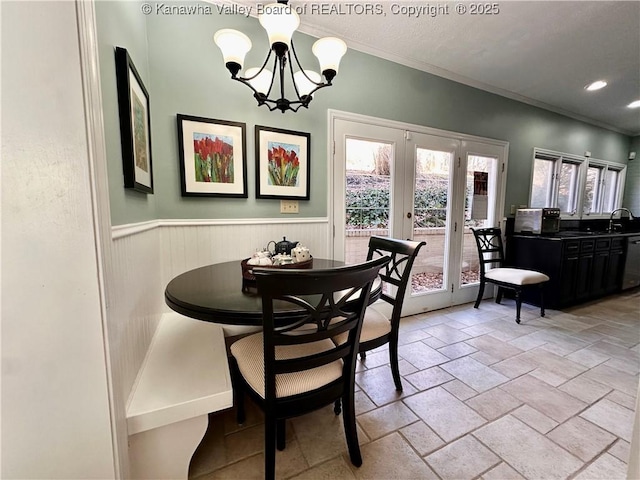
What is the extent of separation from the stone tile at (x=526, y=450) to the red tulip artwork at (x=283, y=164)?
79.8 inches

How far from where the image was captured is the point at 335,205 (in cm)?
242

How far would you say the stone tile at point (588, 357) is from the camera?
2.02m

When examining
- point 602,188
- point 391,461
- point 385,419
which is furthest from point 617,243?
point 391,461

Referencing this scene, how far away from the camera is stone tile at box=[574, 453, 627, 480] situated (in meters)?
1.15

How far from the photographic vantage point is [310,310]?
0.97 meters

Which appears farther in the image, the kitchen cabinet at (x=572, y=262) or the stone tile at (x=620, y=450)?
the kitchen cabinet at (x=572, y=262)

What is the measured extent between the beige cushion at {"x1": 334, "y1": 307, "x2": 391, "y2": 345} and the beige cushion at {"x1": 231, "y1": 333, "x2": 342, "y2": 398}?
19 centimetres

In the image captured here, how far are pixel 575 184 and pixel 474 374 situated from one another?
4.22 metres

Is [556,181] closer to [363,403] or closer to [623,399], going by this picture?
[623,399]

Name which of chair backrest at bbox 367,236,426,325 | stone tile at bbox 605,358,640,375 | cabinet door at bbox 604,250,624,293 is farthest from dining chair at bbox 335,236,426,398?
cabinet door at bbox 604,250,624,293

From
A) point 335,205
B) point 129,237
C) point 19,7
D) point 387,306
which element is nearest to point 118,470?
point 129,237

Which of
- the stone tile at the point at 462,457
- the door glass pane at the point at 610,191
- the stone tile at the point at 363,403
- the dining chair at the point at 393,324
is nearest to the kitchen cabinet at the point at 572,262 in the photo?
the door glass pane at the point at 610,191

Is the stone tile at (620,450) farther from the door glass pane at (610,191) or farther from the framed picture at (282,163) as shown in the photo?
the door glass pane at (610,191)

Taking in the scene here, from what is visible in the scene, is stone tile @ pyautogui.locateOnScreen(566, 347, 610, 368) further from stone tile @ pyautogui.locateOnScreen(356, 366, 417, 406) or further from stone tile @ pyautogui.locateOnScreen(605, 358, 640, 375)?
stone tile @ pyautogui.locateOnScreen(356, 366, 417, 406)
